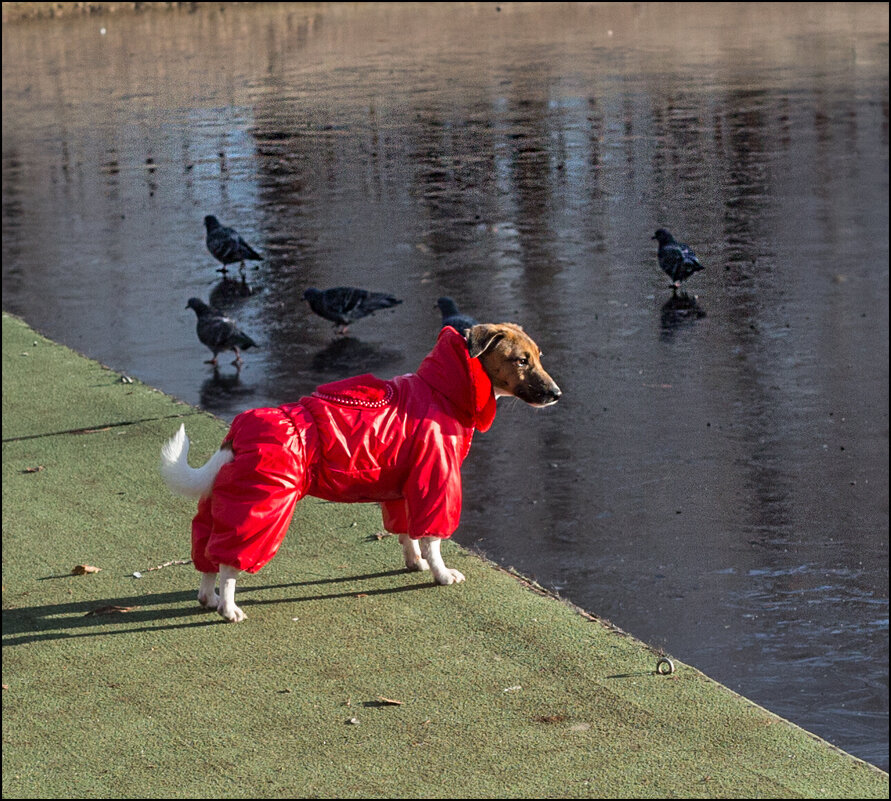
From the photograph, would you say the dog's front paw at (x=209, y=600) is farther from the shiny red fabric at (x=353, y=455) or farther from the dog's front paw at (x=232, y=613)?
the shiny red fabric at (x=353, y=455)

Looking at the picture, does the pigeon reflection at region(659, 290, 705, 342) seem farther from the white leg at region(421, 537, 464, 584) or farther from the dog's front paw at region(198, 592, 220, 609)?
the dog's front paw at region(198, 592, 220, 609)

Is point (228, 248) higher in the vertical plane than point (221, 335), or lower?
higher

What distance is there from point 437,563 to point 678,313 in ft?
21.6

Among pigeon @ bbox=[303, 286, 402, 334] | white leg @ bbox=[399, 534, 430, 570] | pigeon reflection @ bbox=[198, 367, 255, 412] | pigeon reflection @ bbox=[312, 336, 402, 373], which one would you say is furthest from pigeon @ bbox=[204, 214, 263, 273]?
white leg @ bbox=[399, 534, 430, 570]

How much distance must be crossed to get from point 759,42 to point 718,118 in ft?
55.8

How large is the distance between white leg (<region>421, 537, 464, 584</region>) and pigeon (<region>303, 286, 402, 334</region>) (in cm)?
566

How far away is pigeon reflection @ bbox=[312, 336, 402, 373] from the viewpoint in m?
10.6

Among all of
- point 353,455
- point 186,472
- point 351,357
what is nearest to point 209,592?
point 186,472

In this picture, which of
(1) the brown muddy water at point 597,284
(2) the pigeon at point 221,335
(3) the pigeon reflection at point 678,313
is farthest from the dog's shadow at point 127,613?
(3) the pigeon reflection at point 678,313

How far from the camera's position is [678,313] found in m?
11.9

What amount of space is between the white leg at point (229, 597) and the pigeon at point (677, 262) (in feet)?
25.4

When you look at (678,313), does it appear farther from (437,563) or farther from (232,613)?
(232,613)

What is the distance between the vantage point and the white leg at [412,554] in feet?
19.4

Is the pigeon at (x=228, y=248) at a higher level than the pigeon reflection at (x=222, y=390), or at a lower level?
higher
